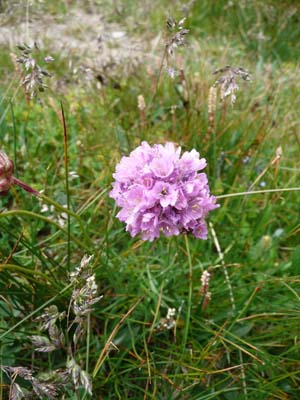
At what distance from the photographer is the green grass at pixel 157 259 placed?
1196mm

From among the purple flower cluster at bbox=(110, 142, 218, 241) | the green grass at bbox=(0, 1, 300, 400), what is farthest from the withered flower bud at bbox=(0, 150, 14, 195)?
the purple flower cluster at bbox=(110, 142, 218, 241)

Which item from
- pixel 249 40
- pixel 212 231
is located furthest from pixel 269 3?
pixel 212 231

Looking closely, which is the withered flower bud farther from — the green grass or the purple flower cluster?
the purple flower cluster

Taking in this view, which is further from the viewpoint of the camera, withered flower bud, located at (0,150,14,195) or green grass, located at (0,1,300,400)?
green grass, located at (0,1,300,400)

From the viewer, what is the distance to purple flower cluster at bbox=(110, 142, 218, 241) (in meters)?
0.91

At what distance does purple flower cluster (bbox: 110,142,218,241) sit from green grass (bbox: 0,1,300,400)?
145mm

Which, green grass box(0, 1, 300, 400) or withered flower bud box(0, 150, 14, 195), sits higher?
withered flower bud box(0, 150, 14, 195)

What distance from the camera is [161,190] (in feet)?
2.96

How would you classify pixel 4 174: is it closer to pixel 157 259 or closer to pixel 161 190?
pixel 161 190

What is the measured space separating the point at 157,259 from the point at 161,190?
58 cm

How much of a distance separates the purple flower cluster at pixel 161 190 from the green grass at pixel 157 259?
0.15 m

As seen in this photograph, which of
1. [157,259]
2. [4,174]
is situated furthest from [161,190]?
[157,259]

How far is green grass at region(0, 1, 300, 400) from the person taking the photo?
120 centimetres

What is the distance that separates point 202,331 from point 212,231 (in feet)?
1.09
